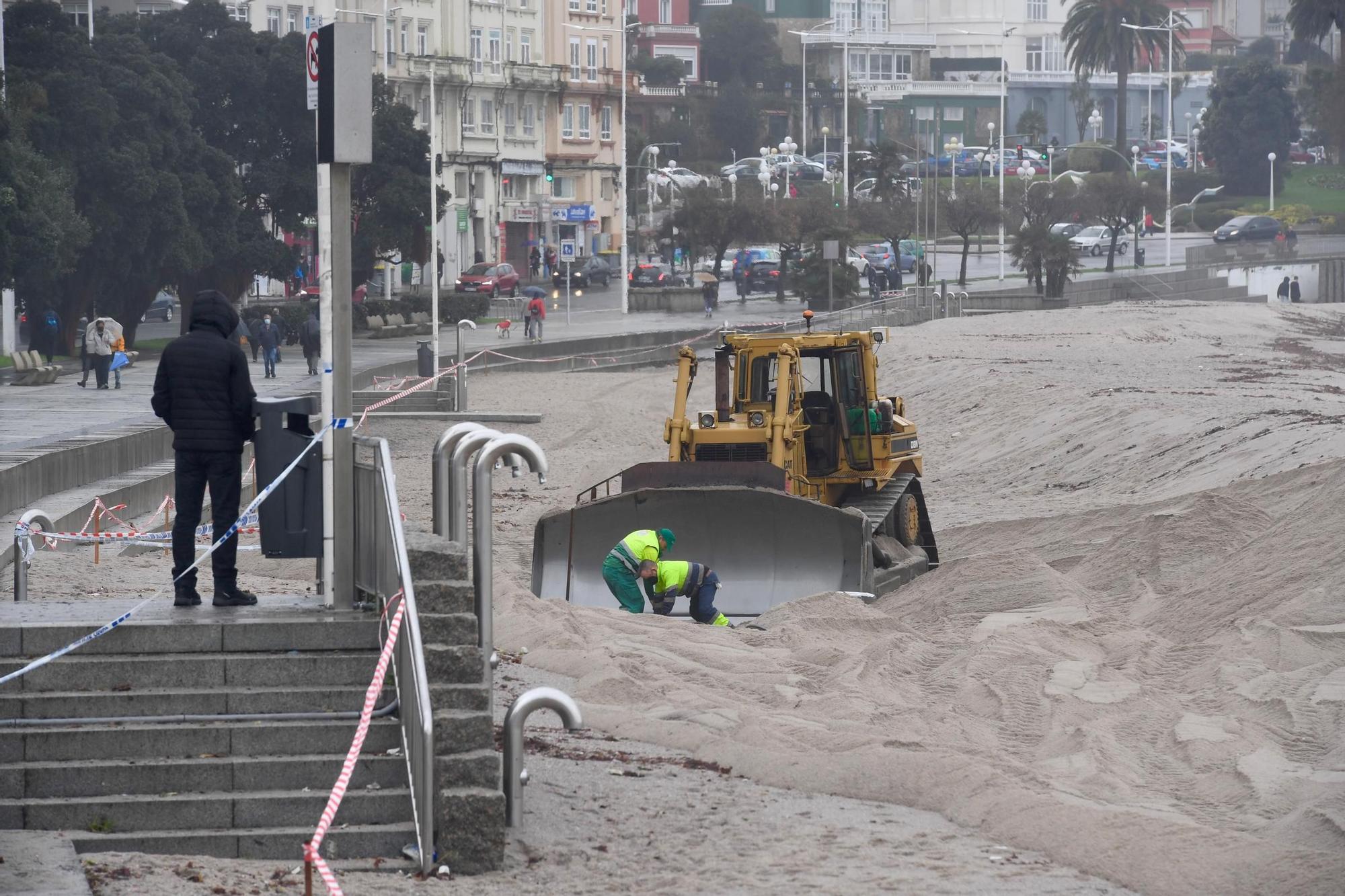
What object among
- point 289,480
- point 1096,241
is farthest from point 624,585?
point 1096,241

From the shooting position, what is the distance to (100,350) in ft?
123

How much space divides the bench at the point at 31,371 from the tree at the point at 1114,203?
45862 millimetres

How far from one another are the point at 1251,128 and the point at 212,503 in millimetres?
109677

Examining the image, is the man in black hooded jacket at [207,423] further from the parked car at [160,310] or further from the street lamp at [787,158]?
the street lamp at [787,158]

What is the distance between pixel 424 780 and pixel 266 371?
3453 cm

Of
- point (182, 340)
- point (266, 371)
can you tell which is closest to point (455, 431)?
point (182, 340)

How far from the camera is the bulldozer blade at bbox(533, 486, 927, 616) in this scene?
53.2 feet

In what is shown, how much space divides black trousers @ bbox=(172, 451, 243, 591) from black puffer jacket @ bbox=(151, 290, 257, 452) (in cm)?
7

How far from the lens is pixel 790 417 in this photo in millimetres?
18172

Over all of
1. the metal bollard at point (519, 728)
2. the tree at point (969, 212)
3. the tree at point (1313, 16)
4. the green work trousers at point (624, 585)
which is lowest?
the green work trousers at point (624, 585)

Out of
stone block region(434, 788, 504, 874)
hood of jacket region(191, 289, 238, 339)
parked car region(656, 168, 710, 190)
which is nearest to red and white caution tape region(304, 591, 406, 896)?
stone block region(434, 788, 504, 874)

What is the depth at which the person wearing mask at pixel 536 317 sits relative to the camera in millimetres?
51812

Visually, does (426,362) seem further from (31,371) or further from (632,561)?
(632,561)

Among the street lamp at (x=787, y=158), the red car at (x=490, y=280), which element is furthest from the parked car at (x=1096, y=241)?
the red car at (x=490, y=280)
